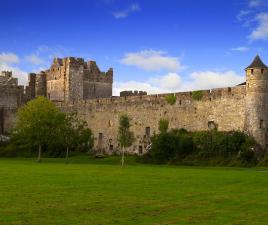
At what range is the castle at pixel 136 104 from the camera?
155 ft

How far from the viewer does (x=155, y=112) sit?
5772cm

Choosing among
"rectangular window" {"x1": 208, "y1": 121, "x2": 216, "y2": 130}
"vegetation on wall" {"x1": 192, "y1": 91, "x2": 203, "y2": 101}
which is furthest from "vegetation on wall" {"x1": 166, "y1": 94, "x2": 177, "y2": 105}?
"rectangular window" {"x1": 208, "y1": 121, "x2": 216, "y2": 130}

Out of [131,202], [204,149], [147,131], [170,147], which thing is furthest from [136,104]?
[131,202]

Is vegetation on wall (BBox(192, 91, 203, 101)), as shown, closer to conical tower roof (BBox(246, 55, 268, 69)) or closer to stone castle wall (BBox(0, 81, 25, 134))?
conical tower roof (BBox(246, 55, 268, 69))

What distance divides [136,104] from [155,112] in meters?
3.37

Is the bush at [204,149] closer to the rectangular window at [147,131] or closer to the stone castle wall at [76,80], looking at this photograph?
the rectangular window at [147,131]

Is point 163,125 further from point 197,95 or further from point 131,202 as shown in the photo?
point 131,202

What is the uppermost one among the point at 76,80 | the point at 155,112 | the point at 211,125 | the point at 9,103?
the point at 76,80

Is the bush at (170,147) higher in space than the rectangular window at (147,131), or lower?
lower

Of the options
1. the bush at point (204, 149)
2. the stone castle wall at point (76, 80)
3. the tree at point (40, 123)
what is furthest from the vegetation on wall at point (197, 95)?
the stone castle wall at point (76, 80)

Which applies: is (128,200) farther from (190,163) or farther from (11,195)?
(190,163)

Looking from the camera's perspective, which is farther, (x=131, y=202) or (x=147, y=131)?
(x=147, y=131)

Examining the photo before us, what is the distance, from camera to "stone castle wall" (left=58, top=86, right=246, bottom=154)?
49.8 m

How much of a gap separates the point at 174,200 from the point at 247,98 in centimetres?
3106
